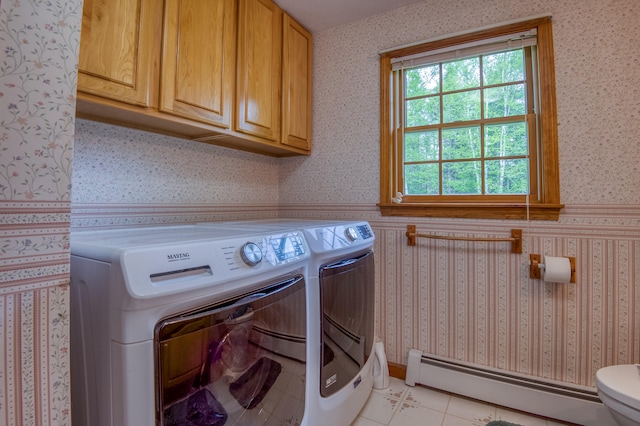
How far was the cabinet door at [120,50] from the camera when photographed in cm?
110

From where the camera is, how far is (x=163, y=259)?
0.74 meters

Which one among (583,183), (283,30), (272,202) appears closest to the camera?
(583,183)

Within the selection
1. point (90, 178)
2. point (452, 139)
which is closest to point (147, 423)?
point (90, 178)

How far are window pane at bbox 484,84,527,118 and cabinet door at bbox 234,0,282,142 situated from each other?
1.29m

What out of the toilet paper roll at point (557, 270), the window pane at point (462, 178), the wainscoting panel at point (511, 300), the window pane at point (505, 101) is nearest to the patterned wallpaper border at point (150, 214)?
the wainscoting panel at point (511, 300)

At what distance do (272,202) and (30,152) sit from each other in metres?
1.91

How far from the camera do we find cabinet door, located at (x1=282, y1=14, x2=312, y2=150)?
6.73ft

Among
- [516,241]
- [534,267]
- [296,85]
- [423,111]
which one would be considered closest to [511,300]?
[534,267]

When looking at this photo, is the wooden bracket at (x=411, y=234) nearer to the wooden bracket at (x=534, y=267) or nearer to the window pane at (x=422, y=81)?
the wooden bracket at (x=534, y=267)

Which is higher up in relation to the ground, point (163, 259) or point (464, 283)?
point (163, 259)

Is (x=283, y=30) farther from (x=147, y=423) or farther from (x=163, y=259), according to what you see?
(x=147, y=423)

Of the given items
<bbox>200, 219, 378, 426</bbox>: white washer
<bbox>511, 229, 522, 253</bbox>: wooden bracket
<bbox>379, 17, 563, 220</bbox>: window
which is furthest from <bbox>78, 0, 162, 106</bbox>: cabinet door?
<bbox>511, 229, 522, 253</bbox>: wooden bracket

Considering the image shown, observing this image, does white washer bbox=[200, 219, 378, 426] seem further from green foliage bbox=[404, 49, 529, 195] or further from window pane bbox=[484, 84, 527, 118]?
window pane bbox=[484, 84, 527, 118]

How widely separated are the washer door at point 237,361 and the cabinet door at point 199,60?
96 cm
